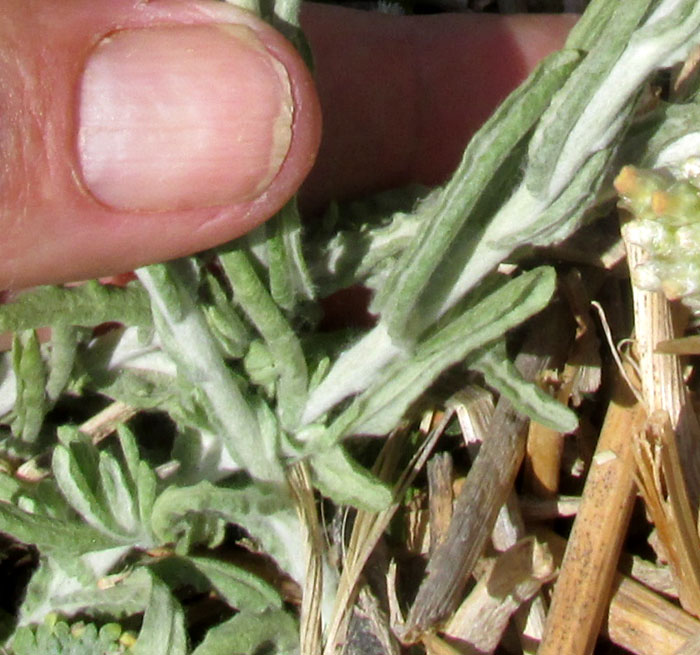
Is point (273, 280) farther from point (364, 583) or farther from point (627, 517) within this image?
point (627, 517)

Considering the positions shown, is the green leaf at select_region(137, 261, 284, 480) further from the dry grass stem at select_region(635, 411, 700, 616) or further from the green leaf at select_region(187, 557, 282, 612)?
the dry grass stem at select_region(635, 411, 700, 616)

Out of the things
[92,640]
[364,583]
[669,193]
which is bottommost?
[92,640]

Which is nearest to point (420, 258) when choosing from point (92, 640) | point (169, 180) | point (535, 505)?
point (169, 180)

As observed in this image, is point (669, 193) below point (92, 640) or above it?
above

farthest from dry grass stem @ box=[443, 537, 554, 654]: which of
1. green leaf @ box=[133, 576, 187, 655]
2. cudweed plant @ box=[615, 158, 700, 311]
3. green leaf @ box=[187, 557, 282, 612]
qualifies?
cudweed plant @ box=[615, 158, 700, 311]

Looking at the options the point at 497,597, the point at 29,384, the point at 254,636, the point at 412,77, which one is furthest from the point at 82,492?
the point at 412,77

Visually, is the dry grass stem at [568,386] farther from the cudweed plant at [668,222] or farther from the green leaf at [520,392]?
the cudweed plant at [668,222]

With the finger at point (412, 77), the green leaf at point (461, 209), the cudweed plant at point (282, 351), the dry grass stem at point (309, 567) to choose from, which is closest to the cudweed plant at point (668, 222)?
the cudweed plant at point (282, 351)
